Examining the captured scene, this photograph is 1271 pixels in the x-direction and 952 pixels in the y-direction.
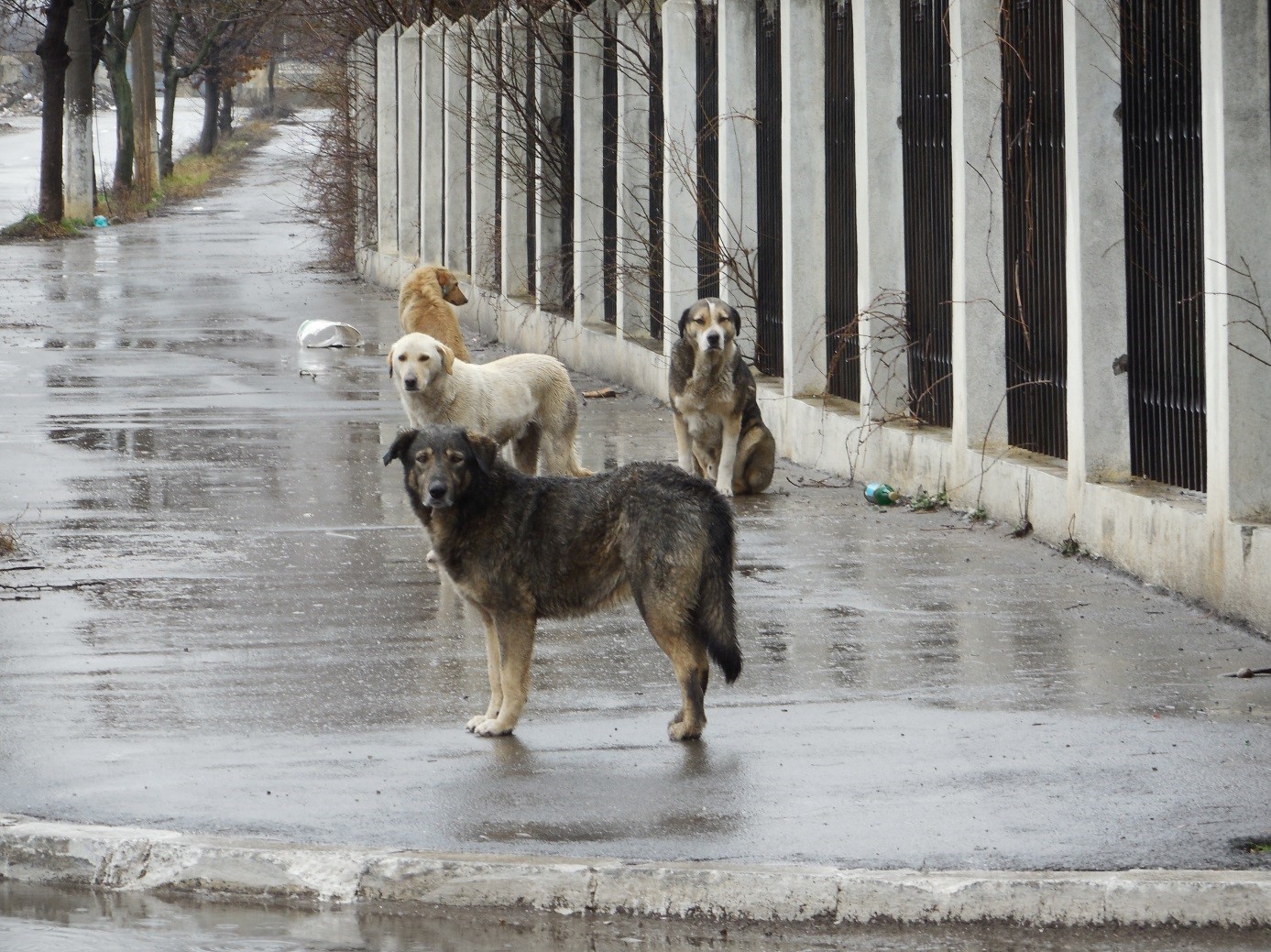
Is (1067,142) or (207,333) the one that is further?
(207,333)

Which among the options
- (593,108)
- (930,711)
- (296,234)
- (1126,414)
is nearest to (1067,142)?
(1126,414)

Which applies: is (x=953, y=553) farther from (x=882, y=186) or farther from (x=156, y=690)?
(x=156, y=690)

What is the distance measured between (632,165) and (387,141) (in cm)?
1374

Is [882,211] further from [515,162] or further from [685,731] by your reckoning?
[515,162]

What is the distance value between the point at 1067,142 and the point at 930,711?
13.5 ft

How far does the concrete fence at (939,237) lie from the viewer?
8742 mm

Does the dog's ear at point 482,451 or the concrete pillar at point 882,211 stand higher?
the concrete pillar at point 882,211

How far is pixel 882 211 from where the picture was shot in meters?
13.3

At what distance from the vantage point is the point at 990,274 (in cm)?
1179

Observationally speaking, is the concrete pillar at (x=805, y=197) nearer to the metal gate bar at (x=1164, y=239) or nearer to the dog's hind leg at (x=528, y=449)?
the dog's hind leg at (x=528, y=449)

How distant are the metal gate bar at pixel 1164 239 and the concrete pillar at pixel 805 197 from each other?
456 centimetres

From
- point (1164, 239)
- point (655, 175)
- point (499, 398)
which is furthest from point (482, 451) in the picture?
point (655, 175)

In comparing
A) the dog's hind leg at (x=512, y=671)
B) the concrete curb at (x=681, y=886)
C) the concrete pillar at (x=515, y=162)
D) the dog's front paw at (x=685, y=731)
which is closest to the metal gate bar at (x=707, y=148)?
the concrete pillar at (x=515, y=162)

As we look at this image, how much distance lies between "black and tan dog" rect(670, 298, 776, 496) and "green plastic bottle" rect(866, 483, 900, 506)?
65cm
